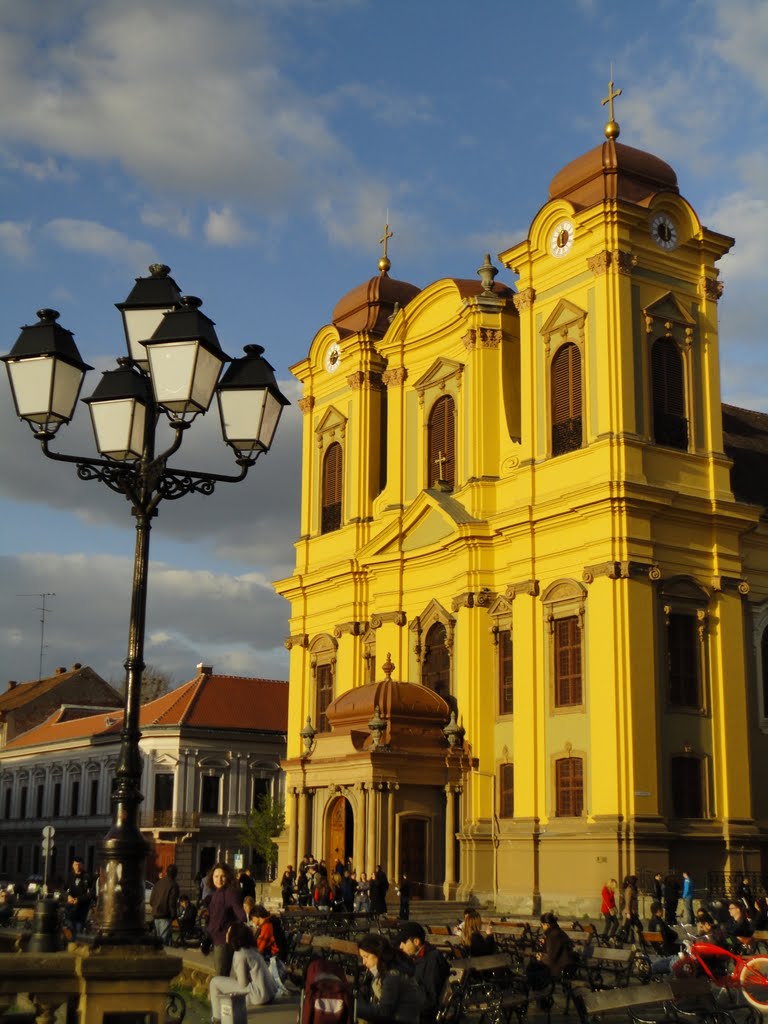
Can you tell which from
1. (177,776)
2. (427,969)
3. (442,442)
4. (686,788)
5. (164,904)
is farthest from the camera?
(177,776)

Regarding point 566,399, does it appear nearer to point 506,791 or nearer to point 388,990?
point 506,791

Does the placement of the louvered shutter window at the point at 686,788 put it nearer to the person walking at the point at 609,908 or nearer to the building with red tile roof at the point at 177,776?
the person walking at the point at 609,908

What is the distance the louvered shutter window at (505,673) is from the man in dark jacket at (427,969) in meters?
23.7

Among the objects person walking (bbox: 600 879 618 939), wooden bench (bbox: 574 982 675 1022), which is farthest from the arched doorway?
wooden bench (bbox: 574 982 675 1022)

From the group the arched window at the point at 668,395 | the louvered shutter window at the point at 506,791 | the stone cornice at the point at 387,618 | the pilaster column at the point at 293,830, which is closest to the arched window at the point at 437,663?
the stone cornice at the point at 387,618

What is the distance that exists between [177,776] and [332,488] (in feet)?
70.7

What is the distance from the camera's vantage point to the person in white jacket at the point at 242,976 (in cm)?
1299

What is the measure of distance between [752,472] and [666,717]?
10.8 meters

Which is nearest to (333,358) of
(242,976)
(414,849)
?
(414,849)

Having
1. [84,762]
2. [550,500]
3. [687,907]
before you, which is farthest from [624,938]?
[84,762]

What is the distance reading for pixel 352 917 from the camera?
2755cm

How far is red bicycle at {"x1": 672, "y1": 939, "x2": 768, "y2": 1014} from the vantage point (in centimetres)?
1500

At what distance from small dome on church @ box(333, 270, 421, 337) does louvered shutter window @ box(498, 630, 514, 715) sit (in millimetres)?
13167

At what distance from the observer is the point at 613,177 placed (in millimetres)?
35688
